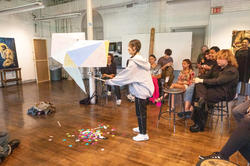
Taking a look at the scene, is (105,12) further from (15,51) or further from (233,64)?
(233,64)

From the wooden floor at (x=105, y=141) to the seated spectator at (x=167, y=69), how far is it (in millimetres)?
1076

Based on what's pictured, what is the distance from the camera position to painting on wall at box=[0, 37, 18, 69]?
6.64m

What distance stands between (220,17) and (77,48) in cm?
436

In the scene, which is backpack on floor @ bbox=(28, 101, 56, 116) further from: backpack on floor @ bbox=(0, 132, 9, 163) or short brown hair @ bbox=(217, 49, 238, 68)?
short brown hair @ bbox=(217, 49, 238, 68)

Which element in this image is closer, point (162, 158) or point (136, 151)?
point (162, 158)

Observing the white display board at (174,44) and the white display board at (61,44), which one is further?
the white display board at (174,44)

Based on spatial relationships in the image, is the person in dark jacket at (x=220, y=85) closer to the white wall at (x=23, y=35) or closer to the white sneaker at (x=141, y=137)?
the white sneaker at (x=141, y=137)

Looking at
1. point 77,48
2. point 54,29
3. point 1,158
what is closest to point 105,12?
point 54,29

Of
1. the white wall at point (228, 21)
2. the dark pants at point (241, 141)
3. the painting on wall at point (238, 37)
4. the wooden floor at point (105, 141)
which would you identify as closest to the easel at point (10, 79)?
the wooden floor at point (105, 141)

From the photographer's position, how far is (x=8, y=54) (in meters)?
6.82

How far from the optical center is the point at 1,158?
2.12 m

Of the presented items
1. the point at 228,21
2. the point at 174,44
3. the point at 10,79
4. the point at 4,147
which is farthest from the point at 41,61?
the point at 228,21

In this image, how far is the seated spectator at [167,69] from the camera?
466 centimetres

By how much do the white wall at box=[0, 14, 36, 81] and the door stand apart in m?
0.39
